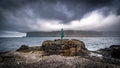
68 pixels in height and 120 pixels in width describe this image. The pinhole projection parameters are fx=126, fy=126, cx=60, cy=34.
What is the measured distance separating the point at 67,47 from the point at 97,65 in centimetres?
1226

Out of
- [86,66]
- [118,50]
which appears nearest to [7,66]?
[86,66]

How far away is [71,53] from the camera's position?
2828 cm

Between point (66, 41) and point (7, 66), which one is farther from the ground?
point (66, 41)

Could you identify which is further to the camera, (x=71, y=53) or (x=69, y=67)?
(x=71, y=53)

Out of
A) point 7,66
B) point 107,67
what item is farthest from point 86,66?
point 7,66

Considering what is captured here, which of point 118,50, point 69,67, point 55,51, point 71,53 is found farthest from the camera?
point 118,50

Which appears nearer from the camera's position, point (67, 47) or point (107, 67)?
point (107, 67)

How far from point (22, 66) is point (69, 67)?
7.17 m

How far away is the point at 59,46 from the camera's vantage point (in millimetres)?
31047

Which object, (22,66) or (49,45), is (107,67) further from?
(49,45)

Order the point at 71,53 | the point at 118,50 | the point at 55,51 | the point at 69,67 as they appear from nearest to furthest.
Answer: the point at 69,67 → the point at 71,53 → the point at 55,51 → the point at 118,50

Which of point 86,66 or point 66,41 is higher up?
point 66,41

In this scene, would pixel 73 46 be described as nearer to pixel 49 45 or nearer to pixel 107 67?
pixel 49 45

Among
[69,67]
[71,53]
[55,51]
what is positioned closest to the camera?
[69,67]
